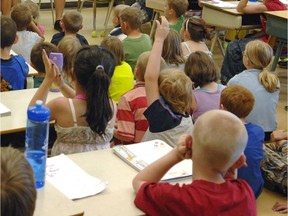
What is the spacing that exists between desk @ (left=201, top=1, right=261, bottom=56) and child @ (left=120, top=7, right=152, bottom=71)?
1.57m

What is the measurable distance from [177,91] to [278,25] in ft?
9.42

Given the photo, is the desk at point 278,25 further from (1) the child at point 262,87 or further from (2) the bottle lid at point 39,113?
(2) the bottle lid at point 39,113

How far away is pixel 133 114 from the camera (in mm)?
3332

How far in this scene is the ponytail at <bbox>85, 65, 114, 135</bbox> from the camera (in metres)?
2.59

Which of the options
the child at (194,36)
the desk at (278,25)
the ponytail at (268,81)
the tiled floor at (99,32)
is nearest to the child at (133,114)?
the ponytail at (268,81)

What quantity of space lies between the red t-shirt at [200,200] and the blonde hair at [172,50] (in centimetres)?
223

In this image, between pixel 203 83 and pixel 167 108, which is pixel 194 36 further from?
pixel 167 108

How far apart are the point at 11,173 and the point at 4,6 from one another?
5.56 m

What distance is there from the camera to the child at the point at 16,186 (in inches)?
48.3

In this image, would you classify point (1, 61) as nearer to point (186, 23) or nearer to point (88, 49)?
point (88, 49)

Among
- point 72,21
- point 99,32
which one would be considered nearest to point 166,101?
point 72,21

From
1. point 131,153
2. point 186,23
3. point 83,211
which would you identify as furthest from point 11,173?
point 186,23

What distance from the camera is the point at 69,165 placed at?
2225 millimetres

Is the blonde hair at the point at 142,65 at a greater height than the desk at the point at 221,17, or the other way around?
the blonde hair at the point at 142,65
